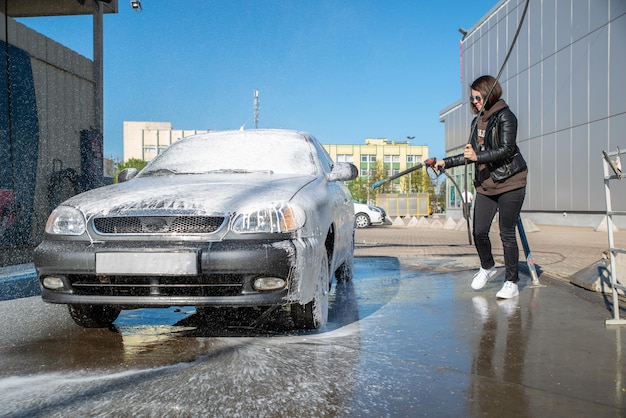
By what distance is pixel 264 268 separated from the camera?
3162mm

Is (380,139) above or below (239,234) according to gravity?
above

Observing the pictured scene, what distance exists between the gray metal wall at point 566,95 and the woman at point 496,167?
14.8 meters

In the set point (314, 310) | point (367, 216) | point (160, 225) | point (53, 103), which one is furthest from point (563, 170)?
point (160, 225)

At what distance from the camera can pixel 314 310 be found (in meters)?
3.62

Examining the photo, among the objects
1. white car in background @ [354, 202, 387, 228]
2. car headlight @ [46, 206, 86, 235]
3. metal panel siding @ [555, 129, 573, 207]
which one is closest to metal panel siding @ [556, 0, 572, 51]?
metal panel siding @ [555, 129, 573, 207]

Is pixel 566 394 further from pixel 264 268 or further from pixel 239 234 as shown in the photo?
pixel 239 234

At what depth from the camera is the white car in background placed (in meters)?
24.4

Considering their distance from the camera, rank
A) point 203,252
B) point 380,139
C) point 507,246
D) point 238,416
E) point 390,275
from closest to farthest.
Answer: point 238,416, point 203,252, point 507,246, point 390,275, point 380,139

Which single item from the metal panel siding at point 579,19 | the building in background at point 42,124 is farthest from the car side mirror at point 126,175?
the metal panel siding at point 579,19

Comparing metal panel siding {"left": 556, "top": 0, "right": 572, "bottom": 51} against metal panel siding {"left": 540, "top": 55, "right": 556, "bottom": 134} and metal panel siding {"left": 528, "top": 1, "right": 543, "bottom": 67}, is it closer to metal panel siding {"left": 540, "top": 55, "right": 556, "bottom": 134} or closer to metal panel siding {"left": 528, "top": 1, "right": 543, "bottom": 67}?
metal panel siding {"left": 540, "top": 55, "right": 556, "bottom": 134}

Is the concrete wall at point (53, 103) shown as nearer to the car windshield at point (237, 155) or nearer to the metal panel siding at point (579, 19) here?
the car windshield at point (237, 155)

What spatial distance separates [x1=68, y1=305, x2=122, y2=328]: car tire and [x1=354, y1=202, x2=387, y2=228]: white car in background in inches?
804

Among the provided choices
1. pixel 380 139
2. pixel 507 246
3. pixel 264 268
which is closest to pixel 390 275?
pixel 507 246

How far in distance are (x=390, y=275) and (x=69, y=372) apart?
4.44 m
